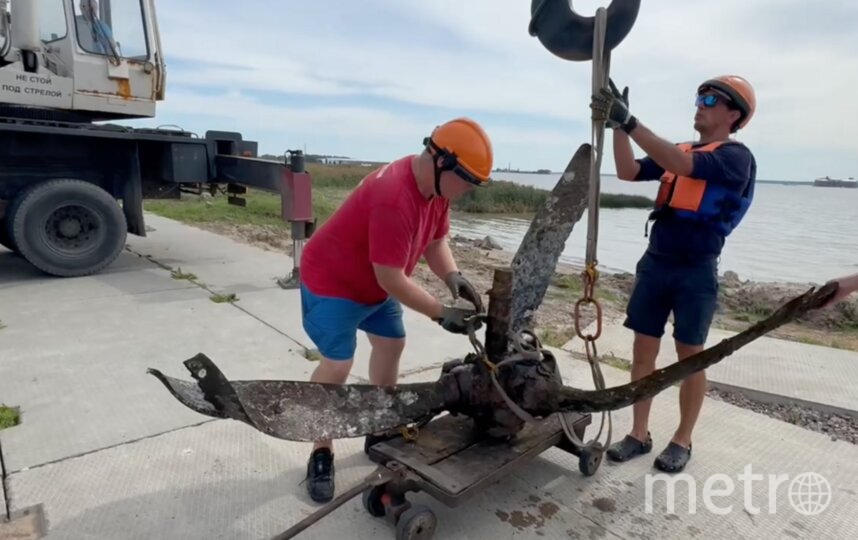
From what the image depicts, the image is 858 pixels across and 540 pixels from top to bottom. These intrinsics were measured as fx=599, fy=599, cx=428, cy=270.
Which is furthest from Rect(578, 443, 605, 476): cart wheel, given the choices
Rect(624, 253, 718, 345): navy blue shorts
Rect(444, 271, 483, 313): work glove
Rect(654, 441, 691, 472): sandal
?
Rect(444, 271, 483, 313): work glove

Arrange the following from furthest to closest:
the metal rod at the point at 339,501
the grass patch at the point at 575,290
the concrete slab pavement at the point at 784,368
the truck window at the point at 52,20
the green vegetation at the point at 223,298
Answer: the grass patch at the point at 575,290
the truck window at the point at 52,20
the green vegetation at the point at 223,298
the concrete slab pavement at the point at 784,368
the metal rod at the point at 339,501

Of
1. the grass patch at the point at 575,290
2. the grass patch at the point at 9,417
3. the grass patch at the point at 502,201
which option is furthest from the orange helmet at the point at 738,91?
the grass patch at the point at 502,201

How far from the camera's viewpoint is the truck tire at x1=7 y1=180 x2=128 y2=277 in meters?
5.68

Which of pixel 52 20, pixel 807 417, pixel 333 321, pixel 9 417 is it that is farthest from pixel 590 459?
pixel 52 20

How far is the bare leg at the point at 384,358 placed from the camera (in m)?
2.74

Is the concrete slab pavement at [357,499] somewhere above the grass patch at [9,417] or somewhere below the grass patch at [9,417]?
below

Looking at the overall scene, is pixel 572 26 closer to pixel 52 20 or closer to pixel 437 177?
pixel 437 177

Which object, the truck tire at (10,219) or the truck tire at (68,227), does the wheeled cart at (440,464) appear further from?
the truck tire at (10,219)

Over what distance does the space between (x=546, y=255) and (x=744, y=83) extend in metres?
1.07

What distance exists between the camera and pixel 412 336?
179 inches

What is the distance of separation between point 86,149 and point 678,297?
19.9 ft

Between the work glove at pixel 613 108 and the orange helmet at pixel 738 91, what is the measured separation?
429 mm

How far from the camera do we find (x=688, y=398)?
8.98 feet

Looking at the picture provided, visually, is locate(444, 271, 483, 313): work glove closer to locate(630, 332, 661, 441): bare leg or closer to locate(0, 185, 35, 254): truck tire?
locate(630, 332, 661, 441): bare leg
